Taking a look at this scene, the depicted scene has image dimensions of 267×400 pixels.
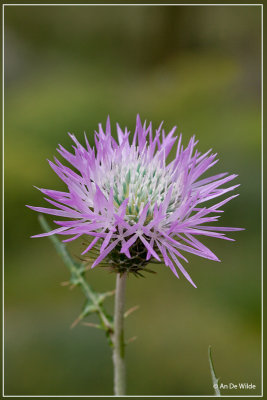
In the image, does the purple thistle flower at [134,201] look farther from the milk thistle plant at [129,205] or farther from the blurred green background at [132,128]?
the blurred green background at [132,128]

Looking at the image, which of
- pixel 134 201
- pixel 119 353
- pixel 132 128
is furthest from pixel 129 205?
pixel 132 128

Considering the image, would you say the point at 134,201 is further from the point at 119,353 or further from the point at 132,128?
the point at 132,128

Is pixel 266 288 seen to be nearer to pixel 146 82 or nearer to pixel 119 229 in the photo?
pixel 119 229

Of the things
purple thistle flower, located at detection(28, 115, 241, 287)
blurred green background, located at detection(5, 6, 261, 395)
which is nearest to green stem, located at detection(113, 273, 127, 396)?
purple thistle flower, located at detection(28, 115, 241, 287)

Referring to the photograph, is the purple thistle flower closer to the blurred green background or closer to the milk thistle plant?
the milk thistle plant

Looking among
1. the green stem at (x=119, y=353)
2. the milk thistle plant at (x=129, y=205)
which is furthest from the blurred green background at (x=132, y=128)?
the milk thistle plant at (x=129, y=205)

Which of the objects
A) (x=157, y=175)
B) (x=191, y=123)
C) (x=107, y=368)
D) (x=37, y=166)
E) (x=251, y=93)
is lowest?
(x=107, y=368)

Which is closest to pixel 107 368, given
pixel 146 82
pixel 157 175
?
pixel 157 175
